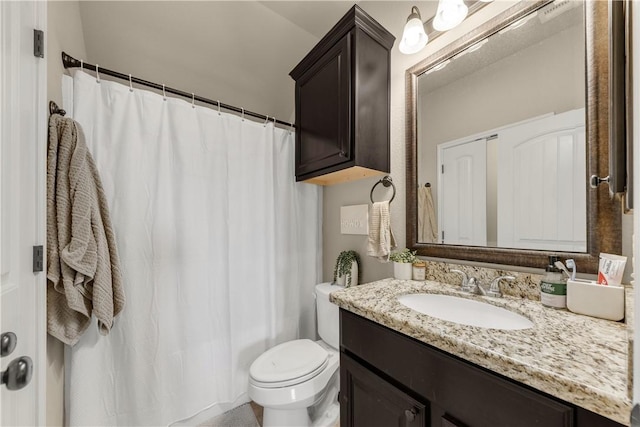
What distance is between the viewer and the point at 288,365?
127cm

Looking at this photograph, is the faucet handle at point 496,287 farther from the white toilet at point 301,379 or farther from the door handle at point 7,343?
the door handle at point 7,343

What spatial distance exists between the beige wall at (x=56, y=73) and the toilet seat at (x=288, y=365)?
30.0 inches

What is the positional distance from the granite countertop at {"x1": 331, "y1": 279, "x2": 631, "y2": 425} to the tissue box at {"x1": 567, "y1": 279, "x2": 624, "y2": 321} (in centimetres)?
2

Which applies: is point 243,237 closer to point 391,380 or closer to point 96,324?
point 96,324

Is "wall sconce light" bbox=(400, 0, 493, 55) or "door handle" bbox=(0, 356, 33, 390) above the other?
"wall sconce light" bbox=(400, 0, 493, 55)

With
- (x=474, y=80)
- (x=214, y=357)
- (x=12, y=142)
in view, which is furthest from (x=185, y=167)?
(x=474, y=80)

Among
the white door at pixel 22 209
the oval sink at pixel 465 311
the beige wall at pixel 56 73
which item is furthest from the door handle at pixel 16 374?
the oval sink at pixel 465 311

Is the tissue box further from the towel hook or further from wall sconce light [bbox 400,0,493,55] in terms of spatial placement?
the towel hook

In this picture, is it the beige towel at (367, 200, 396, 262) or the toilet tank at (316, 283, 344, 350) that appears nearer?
the beige towel at (367, 200, 396, 262)

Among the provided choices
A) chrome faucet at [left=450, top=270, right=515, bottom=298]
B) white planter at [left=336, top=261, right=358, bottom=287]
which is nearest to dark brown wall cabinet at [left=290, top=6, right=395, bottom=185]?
white planter at [left=336, top=261, right=358, bottom=287]

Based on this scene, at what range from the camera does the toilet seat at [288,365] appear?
1.16m

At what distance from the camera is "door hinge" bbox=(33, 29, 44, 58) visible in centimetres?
77

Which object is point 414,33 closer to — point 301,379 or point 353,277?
point 353,277

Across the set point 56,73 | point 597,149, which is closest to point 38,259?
point 56,73
